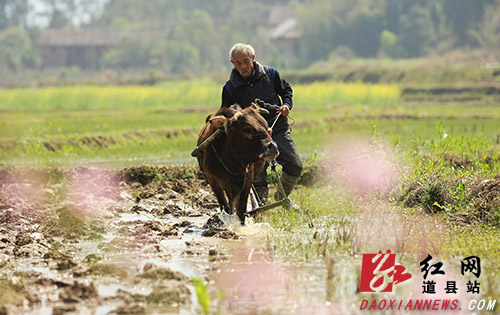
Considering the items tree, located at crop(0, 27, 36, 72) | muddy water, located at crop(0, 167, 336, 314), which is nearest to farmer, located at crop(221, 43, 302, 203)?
muddy water, located at crop(0, 167, 336, 314)

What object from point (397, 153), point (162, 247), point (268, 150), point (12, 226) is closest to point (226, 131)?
point (268, 150)

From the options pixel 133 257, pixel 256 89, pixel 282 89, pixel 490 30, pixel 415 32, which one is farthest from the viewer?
pixel 415 32

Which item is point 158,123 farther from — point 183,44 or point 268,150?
point 183,44

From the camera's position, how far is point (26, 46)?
67.8 meters

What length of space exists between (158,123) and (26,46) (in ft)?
168

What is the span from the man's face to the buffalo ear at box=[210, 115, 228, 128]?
0.59 metres

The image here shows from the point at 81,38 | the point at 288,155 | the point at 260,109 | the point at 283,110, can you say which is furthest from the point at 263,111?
the point at 81,38

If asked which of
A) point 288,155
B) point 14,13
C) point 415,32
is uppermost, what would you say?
point 14,13

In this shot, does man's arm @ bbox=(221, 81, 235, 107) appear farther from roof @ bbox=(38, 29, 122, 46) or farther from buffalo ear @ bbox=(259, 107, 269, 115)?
roof @ bbox=(38, 29, 122, 46)

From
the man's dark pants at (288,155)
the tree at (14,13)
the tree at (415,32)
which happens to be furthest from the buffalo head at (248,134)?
the tree at (14,13)

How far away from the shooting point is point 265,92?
7.10m

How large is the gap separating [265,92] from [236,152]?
86cm

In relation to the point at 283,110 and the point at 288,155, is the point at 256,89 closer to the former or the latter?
the point at 283,110

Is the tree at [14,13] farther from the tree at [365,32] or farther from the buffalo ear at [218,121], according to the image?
the buffalo ear at [218,121]
